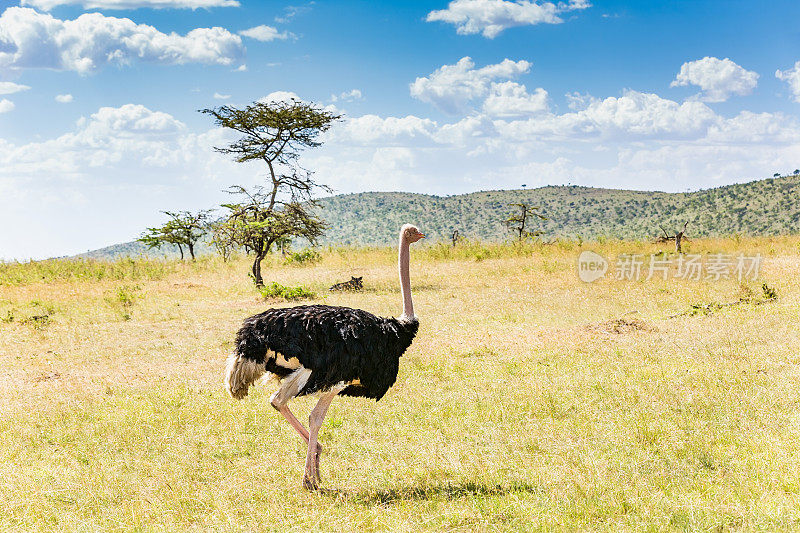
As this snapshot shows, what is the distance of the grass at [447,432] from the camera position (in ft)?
15.6

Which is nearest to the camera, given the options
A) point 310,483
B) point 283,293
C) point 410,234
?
point 310,483

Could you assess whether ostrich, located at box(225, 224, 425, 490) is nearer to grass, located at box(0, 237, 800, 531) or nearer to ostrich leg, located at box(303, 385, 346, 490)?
ostrich leg, located at box(303, 385, 346, 490)

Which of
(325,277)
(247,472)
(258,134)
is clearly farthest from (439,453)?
(258,134)

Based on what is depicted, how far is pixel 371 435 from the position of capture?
6.69m

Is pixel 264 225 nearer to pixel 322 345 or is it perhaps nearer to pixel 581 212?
pixel 322 345

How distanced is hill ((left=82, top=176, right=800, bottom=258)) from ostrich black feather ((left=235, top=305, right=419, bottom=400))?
51147 mm

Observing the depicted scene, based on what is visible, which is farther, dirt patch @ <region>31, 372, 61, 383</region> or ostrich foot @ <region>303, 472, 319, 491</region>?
dirt patch @ <region>31, 372, 61, 383</region>

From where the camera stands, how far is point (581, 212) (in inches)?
3381

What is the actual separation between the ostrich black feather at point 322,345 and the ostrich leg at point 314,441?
177 millimetres

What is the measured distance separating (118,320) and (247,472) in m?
10.3

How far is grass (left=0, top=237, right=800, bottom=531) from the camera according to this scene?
15.6 feet

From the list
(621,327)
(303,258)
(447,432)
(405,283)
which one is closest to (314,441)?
(405,283)

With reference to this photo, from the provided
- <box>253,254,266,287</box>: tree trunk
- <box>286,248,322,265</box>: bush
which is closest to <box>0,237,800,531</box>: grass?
<box>253,254,266,287</box>: tree trunk

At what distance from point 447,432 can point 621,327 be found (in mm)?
6308
